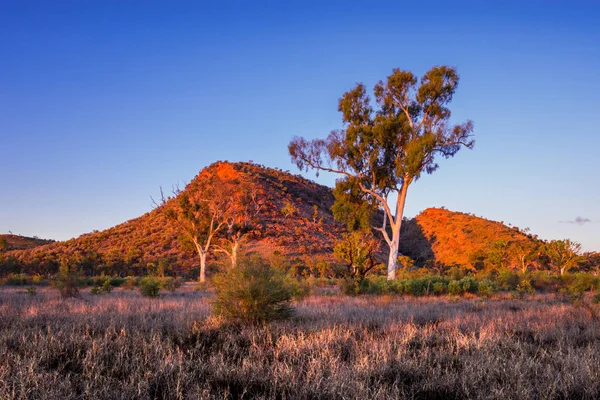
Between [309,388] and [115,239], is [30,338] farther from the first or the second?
[115,239]

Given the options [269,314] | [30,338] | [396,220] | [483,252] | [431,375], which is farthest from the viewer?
[483,252]

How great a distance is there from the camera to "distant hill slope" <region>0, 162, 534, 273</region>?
50.5 meters

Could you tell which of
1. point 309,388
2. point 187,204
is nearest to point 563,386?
point 309,388

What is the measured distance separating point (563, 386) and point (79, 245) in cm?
6317

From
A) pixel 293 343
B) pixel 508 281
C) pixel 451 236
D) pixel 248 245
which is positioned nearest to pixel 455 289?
pixel 508 281

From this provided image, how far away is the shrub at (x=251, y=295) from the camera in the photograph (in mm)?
8375

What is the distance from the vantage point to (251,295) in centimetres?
843

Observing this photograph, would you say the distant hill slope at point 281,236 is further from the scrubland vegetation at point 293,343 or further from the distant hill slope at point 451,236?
the scrubland vegetation at point 293,343

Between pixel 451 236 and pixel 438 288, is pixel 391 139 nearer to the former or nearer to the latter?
pixel 438 288

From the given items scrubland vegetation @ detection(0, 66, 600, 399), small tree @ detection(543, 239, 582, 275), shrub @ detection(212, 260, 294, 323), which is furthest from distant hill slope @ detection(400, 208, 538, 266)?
shrub @ detection(212, 260, 294, 323)

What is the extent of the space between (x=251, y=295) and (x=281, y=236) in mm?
49608

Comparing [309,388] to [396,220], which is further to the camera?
[396,220]

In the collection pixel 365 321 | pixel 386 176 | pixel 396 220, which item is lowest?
pixel 365 321

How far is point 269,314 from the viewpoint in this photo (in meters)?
8.45
